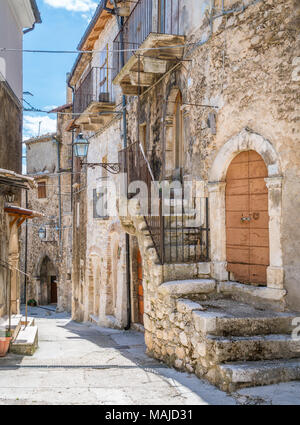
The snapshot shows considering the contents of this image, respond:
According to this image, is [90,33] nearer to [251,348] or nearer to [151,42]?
[151,42]

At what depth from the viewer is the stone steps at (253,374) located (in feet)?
15.8

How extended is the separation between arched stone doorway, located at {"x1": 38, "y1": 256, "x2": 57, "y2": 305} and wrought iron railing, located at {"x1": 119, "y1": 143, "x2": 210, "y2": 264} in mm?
19138

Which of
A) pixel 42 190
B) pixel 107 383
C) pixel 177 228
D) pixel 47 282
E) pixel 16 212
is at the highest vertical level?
pixel 42 190

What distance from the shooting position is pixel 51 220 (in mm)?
24828

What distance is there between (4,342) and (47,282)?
773 inches

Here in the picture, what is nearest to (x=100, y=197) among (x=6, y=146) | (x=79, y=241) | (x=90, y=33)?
(x=79, y=241)

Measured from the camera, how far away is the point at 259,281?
668 cm

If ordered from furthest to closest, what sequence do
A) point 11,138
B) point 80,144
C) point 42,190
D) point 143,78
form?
point 42,190 < point 80,144 < point 11,138 < point 143,78

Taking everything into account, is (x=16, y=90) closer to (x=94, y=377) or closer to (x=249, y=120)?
(x=249, y=120)

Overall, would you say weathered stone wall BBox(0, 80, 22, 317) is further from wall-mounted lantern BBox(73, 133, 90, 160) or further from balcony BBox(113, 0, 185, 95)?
balcony BBox(113, 0, 185, 95)

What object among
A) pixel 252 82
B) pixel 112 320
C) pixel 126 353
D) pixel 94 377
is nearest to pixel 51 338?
pixel 112 320

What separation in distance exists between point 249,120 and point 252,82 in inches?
21.7

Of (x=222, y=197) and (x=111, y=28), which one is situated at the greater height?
(x=111, y=28)

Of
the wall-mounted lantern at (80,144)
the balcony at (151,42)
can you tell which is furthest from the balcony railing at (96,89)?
the balcony at (151,42)
